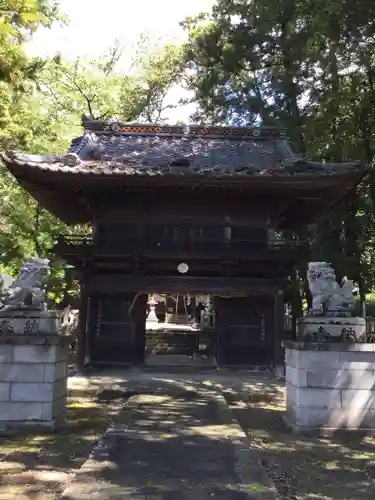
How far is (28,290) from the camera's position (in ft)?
30.0

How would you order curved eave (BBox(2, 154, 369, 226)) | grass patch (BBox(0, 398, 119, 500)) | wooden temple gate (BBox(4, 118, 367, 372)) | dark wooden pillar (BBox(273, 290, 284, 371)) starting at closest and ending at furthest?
grass patch (BBox(0, 398, 119, 500)) → curved eave (BBox(2, 154, 369, 226)) → wooden temple gate (BBox(4, 118, 367, 372)) → dark wooden pillar (BBox(273, 290, 284, 371))

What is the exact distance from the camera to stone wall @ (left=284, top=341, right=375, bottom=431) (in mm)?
8258

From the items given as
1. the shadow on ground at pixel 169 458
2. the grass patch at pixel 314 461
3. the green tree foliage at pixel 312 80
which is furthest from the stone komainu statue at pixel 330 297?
the green tree foliage at pixel 312 80

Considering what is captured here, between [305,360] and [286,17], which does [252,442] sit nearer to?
[305,360]

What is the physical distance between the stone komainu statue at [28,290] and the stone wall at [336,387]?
4.78 metres

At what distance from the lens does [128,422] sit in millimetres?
7820

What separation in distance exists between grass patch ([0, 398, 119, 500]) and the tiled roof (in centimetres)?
594

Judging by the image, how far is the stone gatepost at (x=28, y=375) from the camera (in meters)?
8.26

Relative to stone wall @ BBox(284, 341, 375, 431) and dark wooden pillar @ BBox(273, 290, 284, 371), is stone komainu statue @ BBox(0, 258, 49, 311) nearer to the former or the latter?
stone wall @ BBox(284, 341, 375, 431)

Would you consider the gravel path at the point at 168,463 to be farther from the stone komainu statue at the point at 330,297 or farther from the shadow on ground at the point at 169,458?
the stone komainu statue at the point at 330,297

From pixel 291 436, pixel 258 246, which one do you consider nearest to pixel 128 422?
pixel 291 436

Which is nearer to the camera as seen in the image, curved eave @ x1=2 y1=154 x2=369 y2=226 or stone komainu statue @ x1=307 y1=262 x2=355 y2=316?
stone komainu statue @ x1=307 y1=262 x2=355 y2=316

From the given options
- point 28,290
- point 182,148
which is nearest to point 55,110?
point 182,148

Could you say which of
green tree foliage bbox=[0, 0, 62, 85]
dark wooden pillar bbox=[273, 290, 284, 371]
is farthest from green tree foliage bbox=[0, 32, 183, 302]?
dark wooden pillar bbox=[273, 290, 284, 371]
